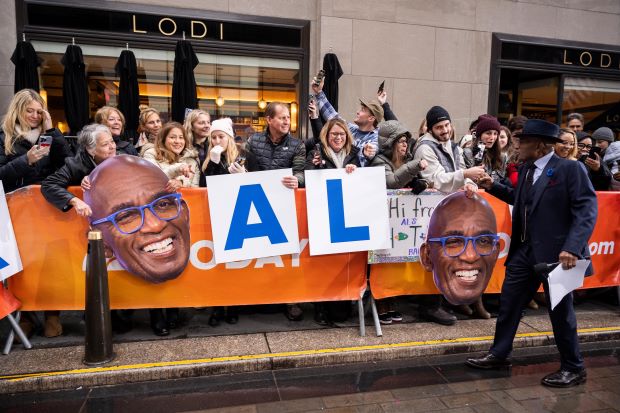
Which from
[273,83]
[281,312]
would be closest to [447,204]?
[281,312]

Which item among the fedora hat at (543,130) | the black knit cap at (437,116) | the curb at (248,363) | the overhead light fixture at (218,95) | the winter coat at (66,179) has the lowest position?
the curb at (248,363)

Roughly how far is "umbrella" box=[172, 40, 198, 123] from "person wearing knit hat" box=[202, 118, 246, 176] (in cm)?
355

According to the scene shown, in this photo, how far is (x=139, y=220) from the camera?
169 inches

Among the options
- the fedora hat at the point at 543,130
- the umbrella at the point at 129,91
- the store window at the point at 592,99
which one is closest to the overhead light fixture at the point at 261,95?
the umbrella at the point at 129,91

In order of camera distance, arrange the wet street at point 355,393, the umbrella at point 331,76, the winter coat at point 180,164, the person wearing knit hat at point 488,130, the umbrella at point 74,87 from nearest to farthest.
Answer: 1. the wet street at point 355,393
2. the winter coat at point 180,164
3. the person wearing knit hat at point 488,130
4. the umbrella at point 74,87
5. the umbrella at point 331,76

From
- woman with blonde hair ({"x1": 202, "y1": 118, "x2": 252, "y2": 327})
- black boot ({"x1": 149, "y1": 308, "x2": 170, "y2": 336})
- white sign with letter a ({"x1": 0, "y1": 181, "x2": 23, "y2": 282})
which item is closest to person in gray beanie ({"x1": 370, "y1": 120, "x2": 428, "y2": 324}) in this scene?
woman with blonde hair ({"x1": 202, "y1": 118, "x2": 252, "y2": 327})

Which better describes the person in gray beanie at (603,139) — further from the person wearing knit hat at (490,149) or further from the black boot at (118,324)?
the black boot at (118,324)

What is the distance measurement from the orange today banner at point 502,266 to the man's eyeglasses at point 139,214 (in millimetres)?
2115

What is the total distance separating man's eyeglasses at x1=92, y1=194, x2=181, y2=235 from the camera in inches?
167

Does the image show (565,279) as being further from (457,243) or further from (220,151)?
(220,151)

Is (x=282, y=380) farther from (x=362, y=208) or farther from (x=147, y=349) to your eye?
(x=362, y=208)

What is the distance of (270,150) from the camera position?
5.08 m

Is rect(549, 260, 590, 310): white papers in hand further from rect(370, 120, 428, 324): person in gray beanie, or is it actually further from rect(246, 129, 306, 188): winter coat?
rect(246, 129, 306, 188): winter coat

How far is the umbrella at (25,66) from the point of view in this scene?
7480 mm
